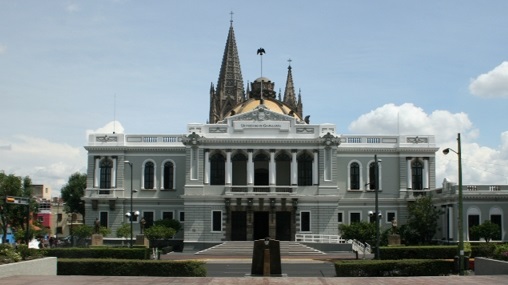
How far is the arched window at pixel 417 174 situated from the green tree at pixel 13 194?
133 ft

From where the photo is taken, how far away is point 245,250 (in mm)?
60719

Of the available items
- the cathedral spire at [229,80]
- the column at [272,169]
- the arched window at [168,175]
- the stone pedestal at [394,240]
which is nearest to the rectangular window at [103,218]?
the arched window at [168,175]

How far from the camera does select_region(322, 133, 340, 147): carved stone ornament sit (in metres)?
68.2

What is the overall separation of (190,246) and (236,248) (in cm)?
745

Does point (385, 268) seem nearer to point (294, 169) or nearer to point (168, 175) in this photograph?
point (294, 169)

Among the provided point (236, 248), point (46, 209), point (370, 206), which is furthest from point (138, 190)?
point (46, 209)

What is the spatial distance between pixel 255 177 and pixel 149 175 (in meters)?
10.8

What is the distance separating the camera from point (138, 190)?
71688mm

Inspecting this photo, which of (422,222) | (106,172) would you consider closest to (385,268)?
(422,222)

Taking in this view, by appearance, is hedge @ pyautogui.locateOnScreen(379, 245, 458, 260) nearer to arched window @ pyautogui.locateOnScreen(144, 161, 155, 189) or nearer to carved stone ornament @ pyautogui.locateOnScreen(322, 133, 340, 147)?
carved stone ornament @ pyautogui.locateOnScreen(322, 133, 340, 147)

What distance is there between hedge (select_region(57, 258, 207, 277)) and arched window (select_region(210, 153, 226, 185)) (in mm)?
36790

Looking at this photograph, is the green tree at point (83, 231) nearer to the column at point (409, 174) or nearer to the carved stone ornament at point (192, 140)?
the carved stone ornament at point (192, 140)

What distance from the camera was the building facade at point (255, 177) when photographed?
68.0 metres

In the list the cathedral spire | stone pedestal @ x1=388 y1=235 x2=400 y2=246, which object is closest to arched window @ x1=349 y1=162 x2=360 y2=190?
stone pedestal @ x1=388 y1=235 x2=400 y2=246
